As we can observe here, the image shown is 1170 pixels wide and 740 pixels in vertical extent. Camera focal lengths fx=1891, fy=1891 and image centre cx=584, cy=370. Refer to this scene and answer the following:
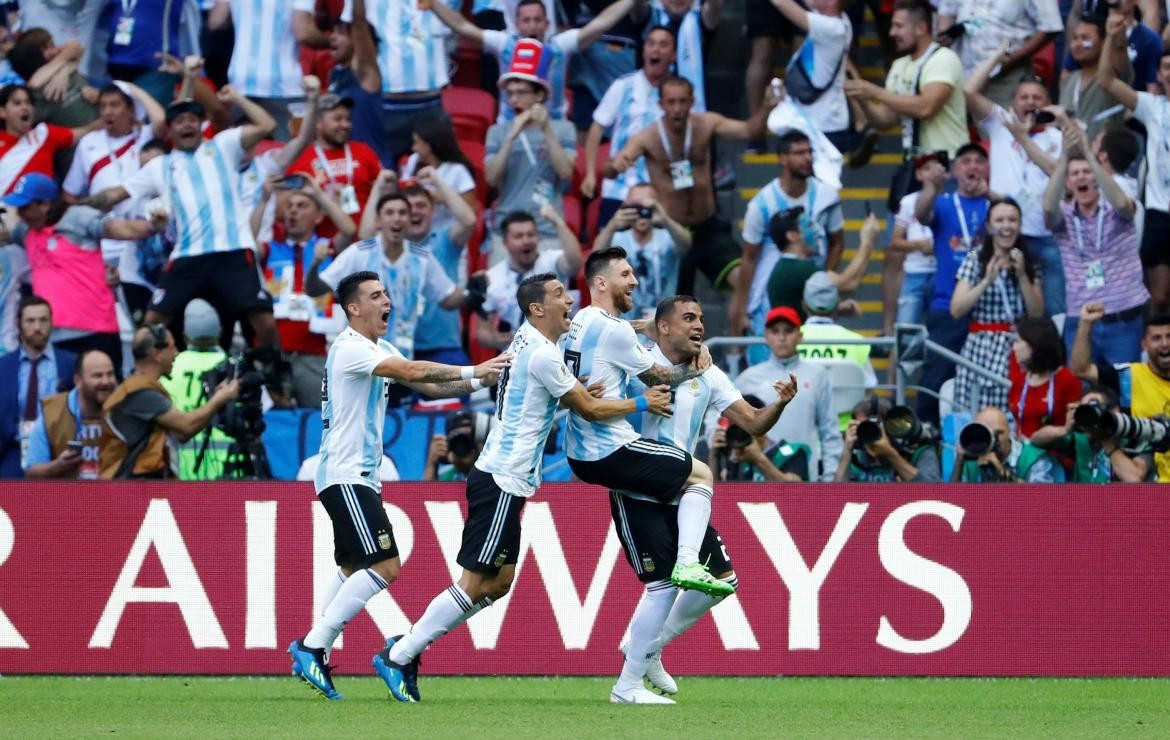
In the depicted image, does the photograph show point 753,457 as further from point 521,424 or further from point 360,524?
point 360,524

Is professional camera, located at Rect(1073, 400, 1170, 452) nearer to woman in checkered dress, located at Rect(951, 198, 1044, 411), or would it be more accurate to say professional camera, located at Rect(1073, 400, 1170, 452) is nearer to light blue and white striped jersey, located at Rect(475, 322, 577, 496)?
woman in checkered dress, located at Rect(951, 198, 1044, 411)

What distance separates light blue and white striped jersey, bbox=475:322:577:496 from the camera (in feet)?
30.9

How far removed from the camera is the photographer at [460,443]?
12.5 meters

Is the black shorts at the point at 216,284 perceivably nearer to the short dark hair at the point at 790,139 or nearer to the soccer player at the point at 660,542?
the short dark hair at the point at 790,139

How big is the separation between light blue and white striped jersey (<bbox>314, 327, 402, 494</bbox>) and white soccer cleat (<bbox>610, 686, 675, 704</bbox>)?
164 cm

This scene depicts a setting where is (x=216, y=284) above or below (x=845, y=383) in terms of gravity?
above

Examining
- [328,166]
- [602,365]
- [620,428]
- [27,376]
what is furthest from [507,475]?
[328,166]

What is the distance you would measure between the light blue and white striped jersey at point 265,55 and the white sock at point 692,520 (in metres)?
8.21

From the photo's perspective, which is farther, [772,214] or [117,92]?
[117,92]

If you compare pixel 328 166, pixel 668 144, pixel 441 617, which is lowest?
pixel 441 617

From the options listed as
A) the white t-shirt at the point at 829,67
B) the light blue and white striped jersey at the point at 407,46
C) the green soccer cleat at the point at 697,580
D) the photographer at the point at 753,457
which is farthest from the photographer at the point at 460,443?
the white t-shirt at the point at 829,67

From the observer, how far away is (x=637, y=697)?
959cm

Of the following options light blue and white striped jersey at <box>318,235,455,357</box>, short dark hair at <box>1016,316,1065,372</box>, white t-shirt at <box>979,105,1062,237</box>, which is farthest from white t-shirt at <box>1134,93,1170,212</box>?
light blue and white striped jersey at <box>318,235,455,357</box>

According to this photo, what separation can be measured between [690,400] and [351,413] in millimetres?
1827
